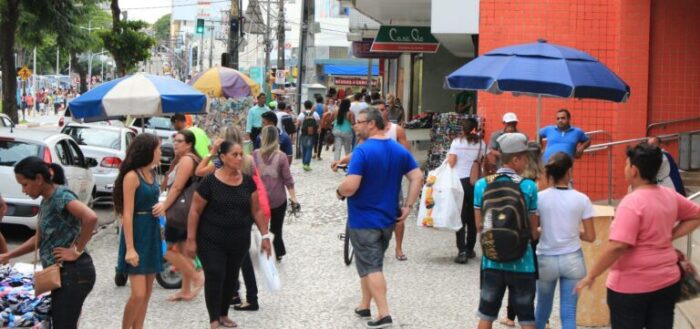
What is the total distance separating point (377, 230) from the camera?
7879 mm

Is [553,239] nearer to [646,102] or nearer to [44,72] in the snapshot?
[646,102]

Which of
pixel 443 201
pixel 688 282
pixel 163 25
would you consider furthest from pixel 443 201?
pixel 163 25

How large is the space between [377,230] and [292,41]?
8372 centimetres

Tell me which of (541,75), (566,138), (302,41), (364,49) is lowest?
(566,138)

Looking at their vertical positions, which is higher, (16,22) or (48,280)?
(16,22)

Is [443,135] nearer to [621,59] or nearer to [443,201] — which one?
[621,59]

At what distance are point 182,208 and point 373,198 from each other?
1797 millimetres

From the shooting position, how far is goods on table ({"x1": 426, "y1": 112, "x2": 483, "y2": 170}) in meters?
13.9

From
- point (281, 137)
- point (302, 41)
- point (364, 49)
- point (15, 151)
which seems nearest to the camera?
point (15, 151)

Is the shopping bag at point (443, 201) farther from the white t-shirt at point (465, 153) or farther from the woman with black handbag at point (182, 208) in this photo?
the woman with black handbag at point (182, 208)

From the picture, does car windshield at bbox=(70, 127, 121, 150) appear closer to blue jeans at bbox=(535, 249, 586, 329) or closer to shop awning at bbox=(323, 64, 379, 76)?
blue jeans at bbox=(535, 249, 586, 329)

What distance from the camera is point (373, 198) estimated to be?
309 inches

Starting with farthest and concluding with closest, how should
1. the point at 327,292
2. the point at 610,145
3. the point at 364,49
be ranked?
the point at 364,49 < the point at 610,145 < the point at 327,292

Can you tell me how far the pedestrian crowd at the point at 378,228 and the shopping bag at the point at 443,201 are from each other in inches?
69.9
